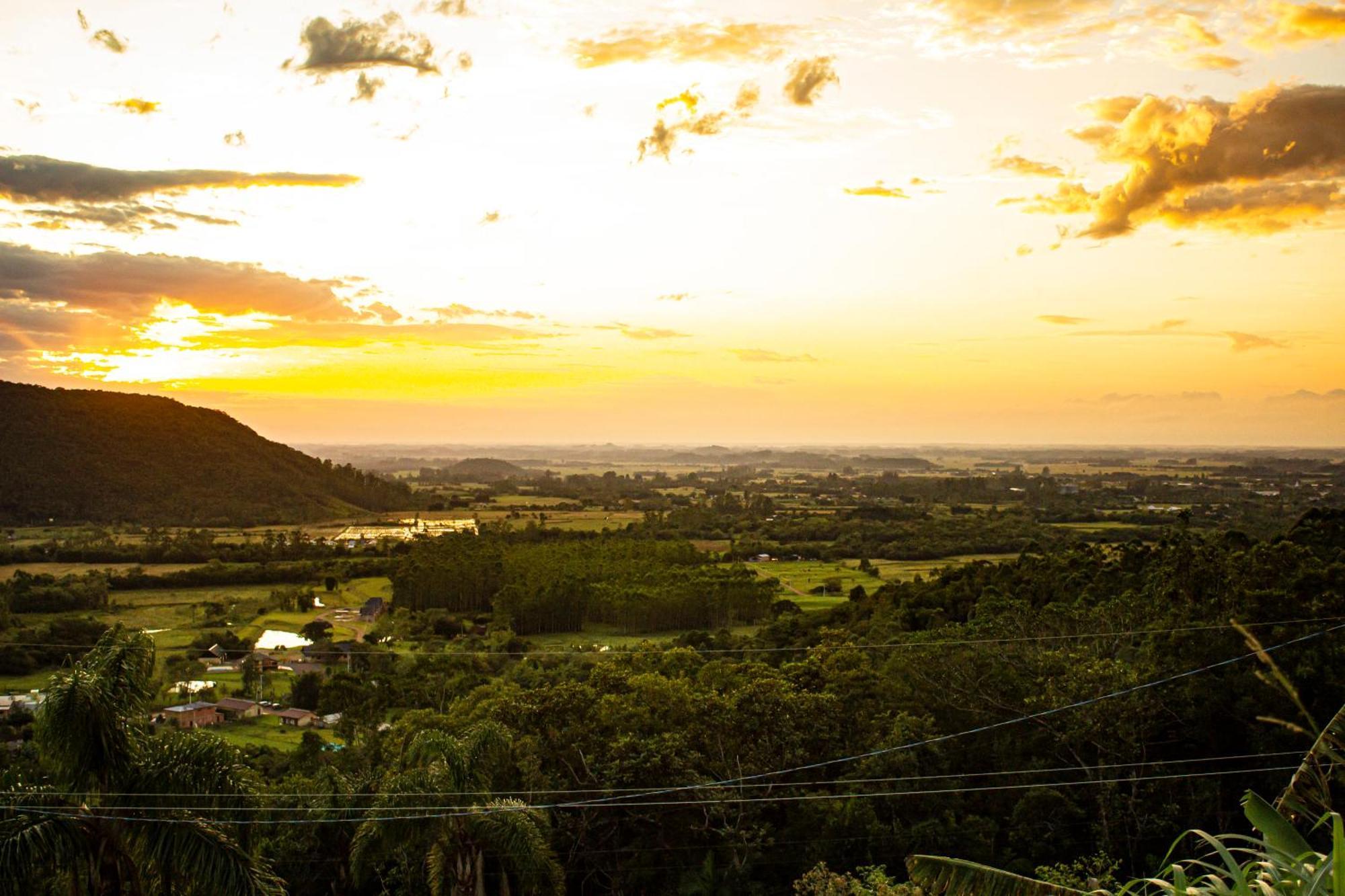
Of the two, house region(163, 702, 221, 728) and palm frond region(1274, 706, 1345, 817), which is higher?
palm frond region(1274, 706, 1345, 817)

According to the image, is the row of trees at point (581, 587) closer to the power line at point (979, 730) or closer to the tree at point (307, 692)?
the tree at point (307, 692)

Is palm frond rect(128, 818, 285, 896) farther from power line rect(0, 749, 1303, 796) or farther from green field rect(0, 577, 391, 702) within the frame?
green field rect(0, 577, 391, 702)

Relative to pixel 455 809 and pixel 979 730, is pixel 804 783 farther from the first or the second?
pixel 455 809

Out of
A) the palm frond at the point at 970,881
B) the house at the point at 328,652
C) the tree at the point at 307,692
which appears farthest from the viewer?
the house at the point at 328,652

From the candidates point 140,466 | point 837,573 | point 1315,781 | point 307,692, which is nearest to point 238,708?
point 307,692

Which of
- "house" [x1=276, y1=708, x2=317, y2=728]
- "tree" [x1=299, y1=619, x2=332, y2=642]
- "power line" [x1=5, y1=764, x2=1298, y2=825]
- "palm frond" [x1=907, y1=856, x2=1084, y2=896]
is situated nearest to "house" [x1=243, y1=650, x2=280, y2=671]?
"tree" [x1=299, y1=619, x2=332, y2=642]

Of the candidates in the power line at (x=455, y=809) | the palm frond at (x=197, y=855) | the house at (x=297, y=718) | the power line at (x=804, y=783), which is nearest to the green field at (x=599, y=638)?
the house at (x=297, y=718)

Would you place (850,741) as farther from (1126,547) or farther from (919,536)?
(919,536)
